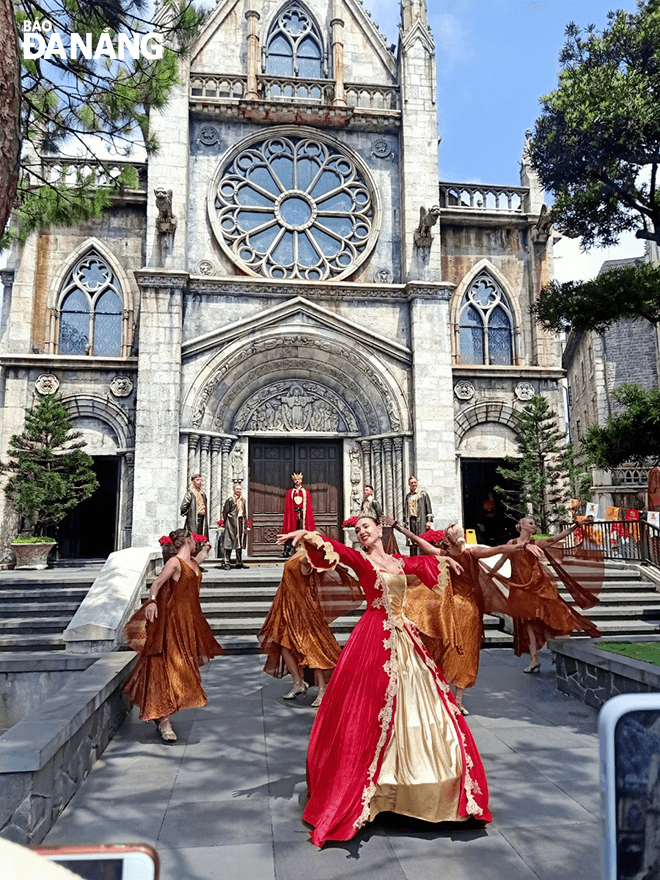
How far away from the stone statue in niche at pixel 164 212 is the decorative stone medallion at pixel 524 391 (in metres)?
9.85

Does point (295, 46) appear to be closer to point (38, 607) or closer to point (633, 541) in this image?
point (633, 541)

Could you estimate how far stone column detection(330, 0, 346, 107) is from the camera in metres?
16.9

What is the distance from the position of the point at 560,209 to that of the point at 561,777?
7187 millimetres

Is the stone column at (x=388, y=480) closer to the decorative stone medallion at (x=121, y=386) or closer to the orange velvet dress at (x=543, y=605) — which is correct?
the decorative stone medallion at (x=121, y=386)

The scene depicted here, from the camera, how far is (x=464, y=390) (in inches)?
653

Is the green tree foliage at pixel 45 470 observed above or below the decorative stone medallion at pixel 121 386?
below

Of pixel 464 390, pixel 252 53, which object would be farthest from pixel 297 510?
pixel 252 53

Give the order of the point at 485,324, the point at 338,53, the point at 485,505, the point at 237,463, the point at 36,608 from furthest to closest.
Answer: the point at 485,505 → the point at 485,324 → the point at 338,53 → the point at 237,463 → the point at 36,608

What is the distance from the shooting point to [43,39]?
21.3ft

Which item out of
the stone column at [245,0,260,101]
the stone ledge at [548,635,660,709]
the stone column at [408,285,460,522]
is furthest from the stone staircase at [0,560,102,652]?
the stone column at [245,0,260,101]

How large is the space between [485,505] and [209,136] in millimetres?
12703

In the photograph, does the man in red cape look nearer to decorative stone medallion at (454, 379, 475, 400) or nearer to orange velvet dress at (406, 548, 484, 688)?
decorative stone medallion at (454, 379, 475, 400)

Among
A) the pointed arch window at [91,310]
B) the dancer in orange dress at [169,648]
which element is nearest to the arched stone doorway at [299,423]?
the pointed arch window at [91,310]

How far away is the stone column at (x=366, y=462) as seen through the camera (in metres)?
15.7
